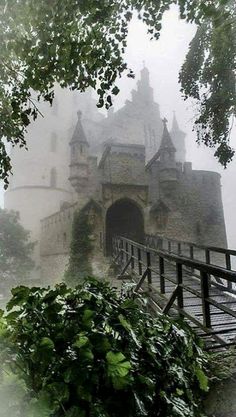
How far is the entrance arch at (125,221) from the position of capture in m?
19.6

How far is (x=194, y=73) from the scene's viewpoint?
11195mm

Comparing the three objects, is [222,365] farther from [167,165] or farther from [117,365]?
[167,165]

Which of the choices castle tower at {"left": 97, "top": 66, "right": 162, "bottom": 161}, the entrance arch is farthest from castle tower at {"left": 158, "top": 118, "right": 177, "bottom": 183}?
castle tower at {"left": 97, "top": 66, "right": 162, "bottom": 161}

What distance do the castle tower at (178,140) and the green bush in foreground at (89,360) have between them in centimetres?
4127

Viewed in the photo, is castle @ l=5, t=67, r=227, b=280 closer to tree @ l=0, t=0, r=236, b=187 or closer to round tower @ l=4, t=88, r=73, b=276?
round tower @ l=4, t=88, r=73, b=276

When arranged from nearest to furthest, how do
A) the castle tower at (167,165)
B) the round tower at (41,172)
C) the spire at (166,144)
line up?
the castle tower at (167,165) → the spire at (166,144) → the round tower at (41,172)

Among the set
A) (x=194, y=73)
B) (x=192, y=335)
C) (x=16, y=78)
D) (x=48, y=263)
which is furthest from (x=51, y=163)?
(x=192, y=335)

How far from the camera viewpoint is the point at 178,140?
4256cm

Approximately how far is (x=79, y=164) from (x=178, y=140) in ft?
91.2

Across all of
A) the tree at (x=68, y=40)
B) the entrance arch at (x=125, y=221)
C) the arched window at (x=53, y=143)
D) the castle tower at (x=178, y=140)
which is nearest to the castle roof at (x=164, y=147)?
the entrance arch at (x=125, y=221)

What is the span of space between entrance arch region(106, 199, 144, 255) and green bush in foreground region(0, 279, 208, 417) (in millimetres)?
17389

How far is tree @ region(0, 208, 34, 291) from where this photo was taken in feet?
66.3

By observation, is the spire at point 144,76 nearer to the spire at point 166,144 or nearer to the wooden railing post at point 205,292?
the spire at point 166,144

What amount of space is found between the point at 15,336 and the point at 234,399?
1.87m
